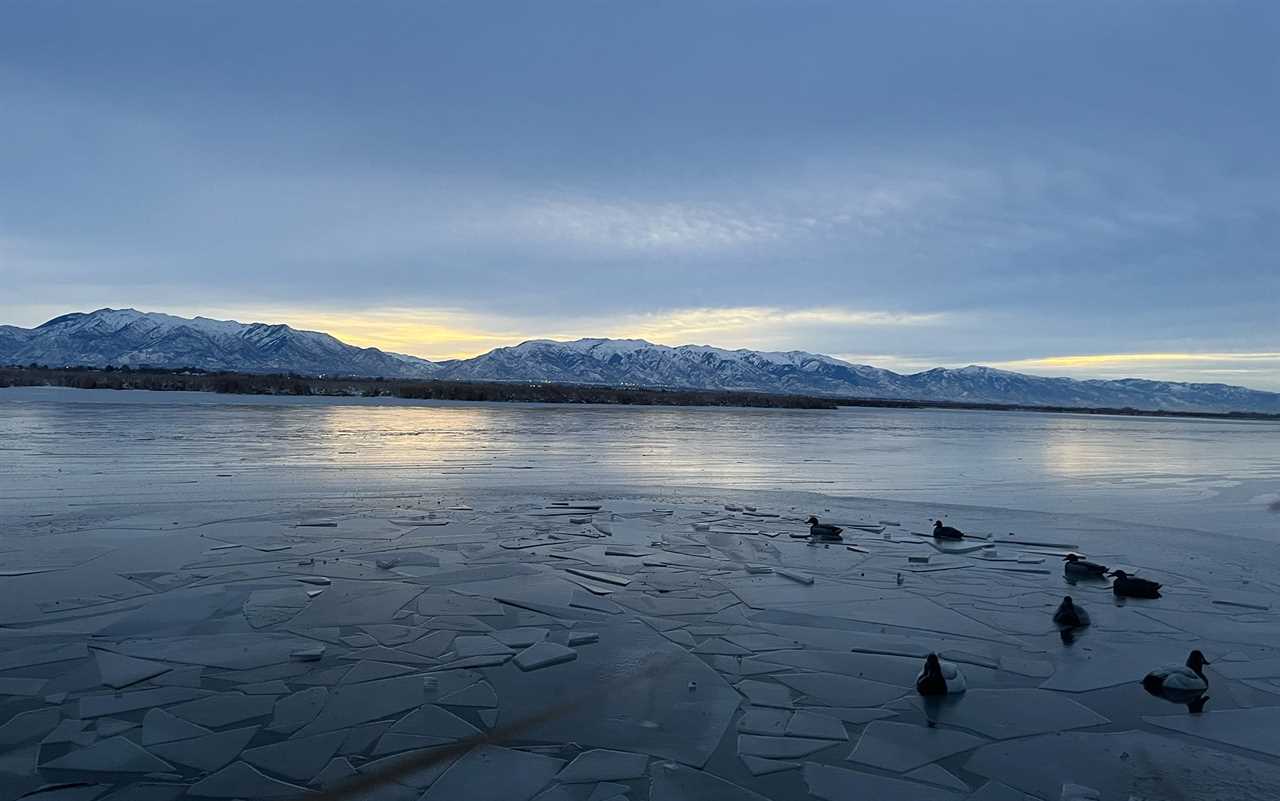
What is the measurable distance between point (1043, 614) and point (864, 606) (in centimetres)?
144

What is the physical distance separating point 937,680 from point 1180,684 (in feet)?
5.03

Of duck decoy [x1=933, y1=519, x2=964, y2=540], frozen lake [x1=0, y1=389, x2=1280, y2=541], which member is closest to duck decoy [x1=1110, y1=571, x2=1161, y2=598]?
duck decoy [x1=933, y1=519, x2=964, y2=540]

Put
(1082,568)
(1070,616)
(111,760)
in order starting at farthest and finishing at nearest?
(1082,568) → (1070,616) → (111,760)

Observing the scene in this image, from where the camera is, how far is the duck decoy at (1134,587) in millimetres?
7344

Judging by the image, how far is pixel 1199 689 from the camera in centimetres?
507

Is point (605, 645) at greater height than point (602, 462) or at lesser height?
lesser

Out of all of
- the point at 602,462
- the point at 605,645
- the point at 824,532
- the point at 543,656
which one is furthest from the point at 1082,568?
the point at 602,462

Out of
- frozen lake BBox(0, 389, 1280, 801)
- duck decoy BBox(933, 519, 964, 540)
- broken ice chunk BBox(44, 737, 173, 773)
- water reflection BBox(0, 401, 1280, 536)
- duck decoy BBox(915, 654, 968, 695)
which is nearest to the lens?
broken ice chunk BBox(44, 737, 173, 773)

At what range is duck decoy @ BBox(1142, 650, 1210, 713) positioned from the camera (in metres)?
4.97

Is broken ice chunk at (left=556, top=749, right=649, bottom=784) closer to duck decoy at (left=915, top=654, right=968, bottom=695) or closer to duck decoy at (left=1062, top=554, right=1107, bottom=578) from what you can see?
duck decoy at (left=915, top=654, right=968, bottom=695)

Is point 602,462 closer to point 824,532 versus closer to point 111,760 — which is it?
point 824,532

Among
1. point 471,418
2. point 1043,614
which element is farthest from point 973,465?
point 471,418

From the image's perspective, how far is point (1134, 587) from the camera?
738 centimetres

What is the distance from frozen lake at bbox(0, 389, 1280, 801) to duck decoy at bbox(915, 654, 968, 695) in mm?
32
